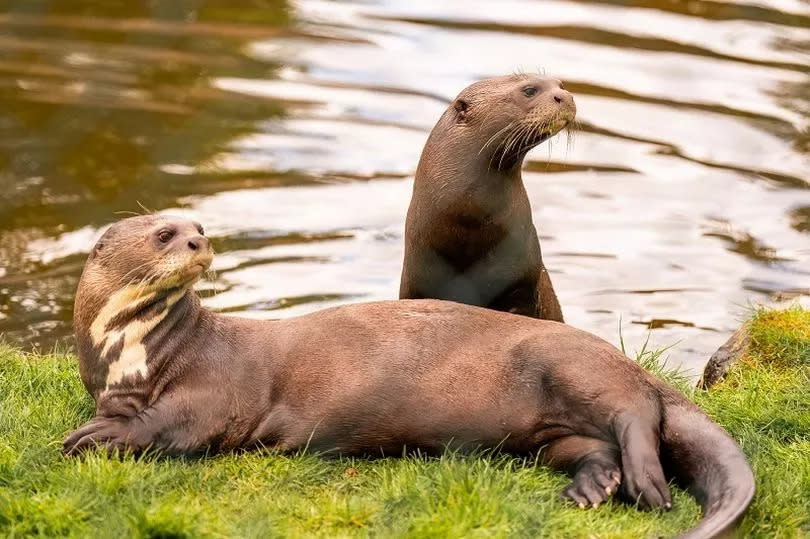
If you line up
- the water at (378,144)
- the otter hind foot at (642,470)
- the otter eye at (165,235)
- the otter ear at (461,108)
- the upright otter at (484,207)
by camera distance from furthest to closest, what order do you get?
the water at (378,144) < the otter ear at (461,108) < the upright otter at (484,207) < the otter eye at (165,235) < the otter hind foot at (642,470)

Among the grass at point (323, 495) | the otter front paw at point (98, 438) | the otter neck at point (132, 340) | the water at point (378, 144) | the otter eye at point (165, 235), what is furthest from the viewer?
the water at point (378, 144)

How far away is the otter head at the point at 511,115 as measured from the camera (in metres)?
7.73

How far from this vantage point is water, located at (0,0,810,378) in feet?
34.8

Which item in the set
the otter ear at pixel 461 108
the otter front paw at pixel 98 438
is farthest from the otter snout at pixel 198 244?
the otter ear at pixel 461 108

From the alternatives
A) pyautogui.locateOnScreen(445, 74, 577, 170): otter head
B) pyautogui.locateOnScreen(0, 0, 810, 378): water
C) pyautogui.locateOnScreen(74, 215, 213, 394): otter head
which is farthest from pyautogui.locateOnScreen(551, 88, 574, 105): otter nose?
pyautogui.locateOnScreen(0, 0, 810, 378): water

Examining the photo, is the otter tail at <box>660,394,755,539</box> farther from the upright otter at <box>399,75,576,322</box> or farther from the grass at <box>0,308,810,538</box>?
the upright otter at <box>399,75,576,322</box>

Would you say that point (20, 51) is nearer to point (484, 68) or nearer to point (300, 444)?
point (484, 68)

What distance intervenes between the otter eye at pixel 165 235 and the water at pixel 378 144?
3.03 m

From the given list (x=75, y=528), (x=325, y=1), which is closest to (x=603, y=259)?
(x=75, y=528)

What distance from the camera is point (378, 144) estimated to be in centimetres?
1336

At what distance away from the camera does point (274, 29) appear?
1638cm

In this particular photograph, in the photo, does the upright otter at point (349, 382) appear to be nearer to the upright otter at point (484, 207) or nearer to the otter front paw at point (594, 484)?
the otter front paw at point (594, 484)

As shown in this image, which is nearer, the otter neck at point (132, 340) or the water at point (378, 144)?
the otter neck at point (132, 340)

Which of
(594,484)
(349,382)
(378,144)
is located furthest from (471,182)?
→ (378,144)
